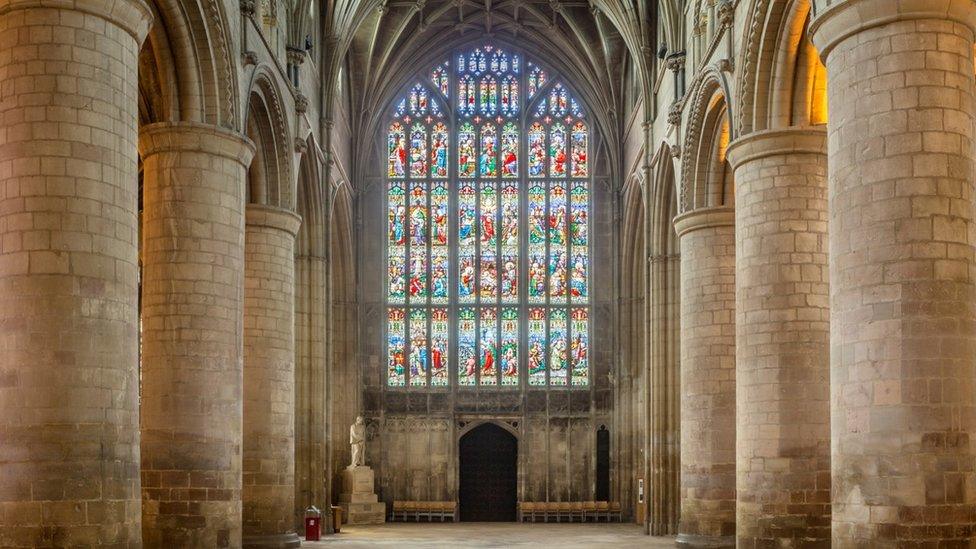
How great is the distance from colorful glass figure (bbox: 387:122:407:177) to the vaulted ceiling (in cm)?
61

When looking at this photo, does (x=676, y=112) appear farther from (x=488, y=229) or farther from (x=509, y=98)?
(x=509, y=98)

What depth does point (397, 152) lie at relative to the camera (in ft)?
144

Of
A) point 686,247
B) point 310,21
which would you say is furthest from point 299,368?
point 686,247

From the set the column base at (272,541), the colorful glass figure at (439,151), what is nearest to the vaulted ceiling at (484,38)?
the colorful glass figure at (439,151)

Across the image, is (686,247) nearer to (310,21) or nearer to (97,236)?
(310,21)

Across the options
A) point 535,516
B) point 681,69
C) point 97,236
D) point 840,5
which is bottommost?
point 535,516

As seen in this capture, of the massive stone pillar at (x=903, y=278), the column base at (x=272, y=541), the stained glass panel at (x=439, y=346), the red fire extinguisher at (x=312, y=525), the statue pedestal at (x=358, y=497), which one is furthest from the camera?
the stained glass panel at (x=439, y=346)

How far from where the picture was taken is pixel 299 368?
33750 millimetres

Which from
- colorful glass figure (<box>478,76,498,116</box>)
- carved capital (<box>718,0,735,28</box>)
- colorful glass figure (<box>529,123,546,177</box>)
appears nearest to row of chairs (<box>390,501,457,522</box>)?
colorful glass figure (<box>529,123,546,177</box>)

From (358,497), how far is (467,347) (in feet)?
20.9

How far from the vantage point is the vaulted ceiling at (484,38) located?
135 ft

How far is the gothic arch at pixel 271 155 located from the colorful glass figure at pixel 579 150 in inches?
646

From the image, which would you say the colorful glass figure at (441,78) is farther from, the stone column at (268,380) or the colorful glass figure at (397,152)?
the stone column at (268,380)

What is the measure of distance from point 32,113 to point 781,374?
11929mm
